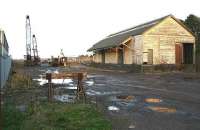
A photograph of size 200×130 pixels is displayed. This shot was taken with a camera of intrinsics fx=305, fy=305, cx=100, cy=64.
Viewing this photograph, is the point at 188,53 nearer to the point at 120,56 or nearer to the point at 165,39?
the point at 165,39

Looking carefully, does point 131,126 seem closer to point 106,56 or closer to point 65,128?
point 65,128

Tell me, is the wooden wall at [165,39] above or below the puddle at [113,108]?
above

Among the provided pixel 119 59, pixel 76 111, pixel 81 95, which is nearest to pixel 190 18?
pixel 119 59

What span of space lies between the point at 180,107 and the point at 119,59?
34494mm

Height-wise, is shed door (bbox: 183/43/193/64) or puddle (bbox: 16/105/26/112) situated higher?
shed door (bbox: 183/43/193/64)

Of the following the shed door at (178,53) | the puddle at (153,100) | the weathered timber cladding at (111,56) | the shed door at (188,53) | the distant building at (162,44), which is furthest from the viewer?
the weathered timber cladding at (111,56)

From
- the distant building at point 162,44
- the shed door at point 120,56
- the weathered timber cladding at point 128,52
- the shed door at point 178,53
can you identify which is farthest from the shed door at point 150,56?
the shed door at point 120,56

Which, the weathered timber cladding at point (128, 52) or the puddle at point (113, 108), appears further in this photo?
the weathered timber cladding at point (128, 52)

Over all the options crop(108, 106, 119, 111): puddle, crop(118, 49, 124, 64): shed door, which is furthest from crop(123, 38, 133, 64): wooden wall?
crop(108, 106, 119, 111): puddle

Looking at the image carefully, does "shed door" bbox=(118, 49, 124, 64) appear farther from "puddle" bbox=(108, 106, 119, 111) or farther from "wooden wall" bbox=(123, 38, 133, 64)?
"puddle" bbox=(108, 106, 119, 111)

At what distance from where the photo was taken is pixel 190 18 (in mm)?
49469

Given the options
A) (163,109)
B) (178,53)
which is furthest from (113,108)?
(178,53)

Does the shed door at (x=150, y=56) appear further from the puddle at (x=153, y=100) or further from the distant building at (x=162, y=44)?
the puddle at (x=153, y=100)

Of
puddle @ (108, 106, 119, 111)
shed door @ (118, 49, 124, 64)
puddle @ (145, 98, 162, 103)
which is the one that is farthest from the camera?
shed door @ (118, 49, 124, 64)
